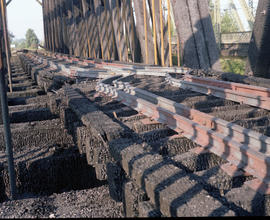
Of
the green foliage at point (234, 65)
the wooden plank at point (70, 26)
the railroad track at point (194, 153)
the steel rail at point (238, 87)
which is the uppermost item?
the wooden plank at point (70, 26)

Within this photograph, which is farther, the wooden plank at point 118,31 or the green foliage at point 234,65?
the green foliage at point 234,65

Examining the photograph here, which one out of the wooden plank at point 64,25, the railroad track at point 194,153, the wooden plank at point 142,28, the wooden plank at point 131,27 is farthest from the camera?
the wooden plank at point 64,25

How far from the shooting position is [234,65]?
23406 millimetres

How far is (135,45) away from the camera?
1602cm

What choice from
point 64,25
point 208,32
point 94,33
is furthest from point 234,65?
point 64,25

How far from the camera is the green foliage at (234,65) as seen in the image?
23000mm

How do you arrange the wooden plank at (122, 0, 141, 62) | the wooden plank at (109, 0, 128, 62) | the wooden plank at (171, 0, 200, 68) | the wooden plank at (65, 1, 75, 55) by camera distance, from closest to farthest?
the wooden plank at (171, 0, 200, 68), the wooden plank at (122, 0, 141, 62), the wooden plank at (109, 0, 128, 62), the wooden plank at (65, 1, 75, 55)

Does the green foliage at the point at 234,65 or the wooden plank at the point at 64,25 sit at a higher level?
the wooden plank at the point at 64,25

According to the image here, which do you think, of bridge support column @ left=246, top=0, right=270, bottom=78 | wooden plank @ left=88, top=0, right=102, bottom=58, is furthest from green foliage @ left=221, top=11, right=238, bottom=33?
bridge support column @ left=246, top=0, right=270, bottom=78

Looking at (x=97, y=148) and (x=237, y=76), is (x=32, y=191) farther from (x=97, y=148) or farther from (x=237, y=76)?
(x=237, y=76)

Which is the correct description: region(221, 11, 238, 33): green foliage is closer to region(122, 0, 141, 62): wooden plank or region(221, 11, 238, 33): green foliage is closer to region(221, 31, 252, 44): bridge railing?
region(221, 31, 252, 44): bridge railing

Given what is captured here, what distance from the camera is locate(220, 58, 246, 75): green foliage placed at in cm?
2300

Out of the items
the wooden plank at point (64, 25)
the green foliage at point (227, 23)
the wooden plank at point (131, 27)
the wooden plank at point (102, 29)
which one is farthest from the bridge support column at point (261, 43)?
the green foliage at point (227, 23)

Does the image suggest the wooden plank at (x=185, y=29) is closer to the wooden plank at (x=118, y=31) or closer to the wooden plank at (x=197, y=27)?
the wooden plank at (x=197, y=27)
